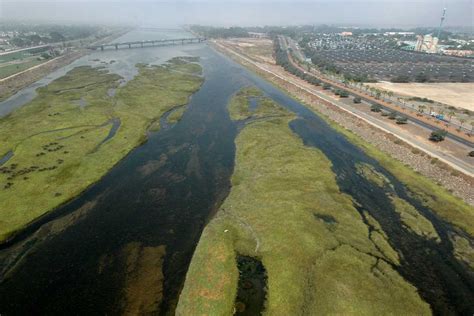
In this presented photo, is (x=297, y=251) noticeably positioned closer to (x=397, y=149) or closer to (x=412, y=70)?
(x=397, y=149)

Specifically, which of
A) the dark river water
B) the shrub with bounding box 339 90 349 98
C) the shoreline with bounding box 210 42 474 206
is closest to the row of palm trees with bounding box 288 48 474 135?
the shrub with bounding box 339 90 349 98

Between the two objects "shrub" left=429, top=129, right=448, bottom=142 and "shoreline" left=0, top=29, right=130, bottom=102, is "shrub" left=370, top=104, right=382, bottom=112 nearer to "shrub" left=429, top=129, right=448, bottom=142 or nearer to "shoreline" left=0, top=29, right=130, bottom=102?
"shrub" left=429, top=129, right=448, bottom=142

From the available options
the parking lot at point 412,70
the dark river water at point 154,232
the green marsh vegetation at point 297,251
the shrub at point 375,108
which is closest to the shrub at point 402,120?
the shrub at point 375,108

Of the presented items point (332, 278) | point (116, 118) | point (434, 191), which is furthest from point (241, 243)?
point (116, 118)

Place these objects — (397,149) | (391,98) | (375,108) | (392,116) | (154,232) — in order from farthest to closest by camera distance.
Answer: (391,98), (375,108), (392,116), (397,149), (154,232)

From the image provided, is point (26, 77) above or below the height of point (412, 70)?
above

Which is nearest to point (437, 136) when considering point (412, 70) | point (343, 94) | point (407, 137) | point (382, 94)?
point (407, 137)

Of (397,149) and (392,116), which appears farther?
(392,116)

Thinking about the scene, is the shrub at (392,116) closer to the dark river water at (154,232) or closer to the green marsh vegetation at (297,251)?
the dark river water at (154,232)
